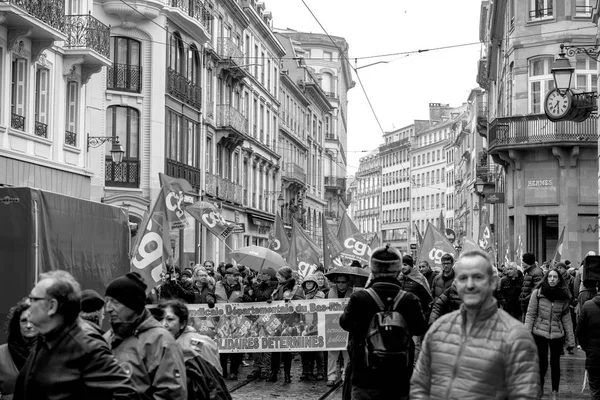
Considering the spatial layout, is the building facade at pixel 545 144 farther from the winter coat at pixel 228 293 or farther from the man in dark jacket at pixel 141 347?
the man in dark jacket at pixel 141 347

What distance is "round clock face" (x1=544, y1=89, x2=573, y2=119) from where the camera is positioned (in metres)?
22.8

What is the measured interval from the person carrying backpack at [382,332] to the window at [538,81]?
3139 cm

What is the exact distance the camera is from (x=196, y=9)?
40.6 meters

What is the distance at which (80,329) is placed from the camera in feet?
17.4

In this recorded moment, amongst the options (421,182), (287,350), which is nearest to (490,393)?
(287,350)

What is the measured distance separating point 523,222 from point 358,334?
30.9 meters

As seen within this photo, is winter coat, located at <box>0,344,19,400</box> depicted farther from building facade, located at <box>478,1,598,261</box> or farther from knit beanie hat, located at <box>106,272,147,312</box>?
building facade, located at <box>478,1,598,261</box>

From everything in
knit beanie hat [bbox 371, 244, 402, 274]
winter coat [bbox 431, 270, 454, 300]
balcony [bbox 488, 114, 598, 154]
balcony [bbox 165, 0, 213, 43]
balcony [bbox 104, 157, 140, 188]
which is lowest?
winter coat [bbox 431, 270, 454, 300]

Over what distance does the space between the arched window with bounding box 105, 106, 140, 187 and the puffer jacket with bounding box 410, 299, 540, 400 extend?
3048 centimetres

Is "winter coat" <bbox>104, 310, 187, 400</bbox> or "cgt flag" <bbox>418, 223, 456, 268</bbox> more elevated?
"cgt flag" <bbox>418, 223, 456, 268</bbox>

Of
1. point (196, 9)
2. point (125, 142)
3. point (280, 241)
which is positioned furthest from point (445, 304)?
point (196, 9)

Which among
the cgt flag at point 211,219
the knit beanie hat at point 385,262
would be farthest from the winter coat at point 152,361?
the cgt flag at point 211,219

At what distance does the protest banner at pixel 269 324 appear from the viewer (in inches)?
666

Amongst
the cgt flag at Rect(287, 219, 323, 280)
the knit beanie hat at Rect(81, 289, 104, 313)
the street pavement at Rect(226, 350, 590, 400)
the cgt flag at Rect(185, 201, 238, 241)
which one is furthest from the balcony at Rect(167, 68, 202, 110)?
the knit beanie hat at Rect(81, 289, 104, 313)
